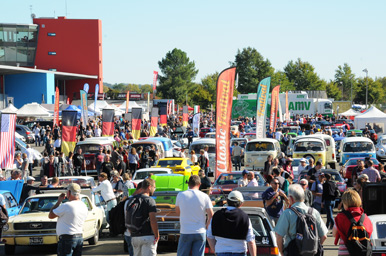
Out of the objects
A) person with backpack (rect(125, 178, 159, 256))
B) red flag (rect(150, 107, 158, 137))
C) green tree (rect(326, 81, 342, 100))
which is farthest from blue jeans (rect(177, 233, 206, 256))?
green tree (rect(326, 81, 342, 100))

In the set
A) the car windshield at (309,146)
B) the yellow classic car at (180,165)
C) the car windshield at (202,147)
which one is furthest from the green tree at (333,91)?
the yellow classic car at (180,165)

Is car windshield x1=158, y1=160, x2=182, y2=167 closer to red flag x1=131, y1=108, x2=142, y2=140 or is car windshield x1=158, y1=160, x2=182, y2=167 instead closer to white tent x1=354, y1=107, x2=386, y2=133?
red flag x1=131, y1=108, x2=142, y2=140

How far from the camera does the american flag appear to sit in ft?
77.9

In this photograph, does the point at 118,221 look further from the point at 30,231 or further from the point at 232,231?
the point at 30,231

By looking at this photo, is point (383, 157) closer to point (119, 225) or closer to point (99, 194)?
point (99, 194)

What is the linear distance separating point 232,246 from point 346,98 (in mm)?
151452

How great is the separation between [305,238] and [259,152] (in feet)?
75.1

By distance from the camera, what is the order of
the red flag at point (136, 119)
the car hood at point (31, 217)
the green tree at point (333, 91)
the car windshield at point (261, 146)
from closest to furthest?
the car hood at point (31, 217), the car windshield at point (261, 146), the red flag at point (136, 119), the green tree at point (333, 91)

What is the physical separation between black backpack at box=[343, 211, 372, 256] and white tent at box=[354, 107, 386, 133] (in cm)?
4216

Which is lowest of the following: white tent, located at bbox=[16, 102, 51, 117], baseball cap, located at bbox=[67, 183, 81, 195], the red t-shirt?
the red t-shirt

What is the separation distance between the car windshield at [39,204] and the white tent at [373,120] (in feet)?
125

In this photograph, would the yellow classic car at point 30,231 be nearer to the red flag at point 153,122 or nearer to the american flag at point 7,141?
the american flag at point 7,141

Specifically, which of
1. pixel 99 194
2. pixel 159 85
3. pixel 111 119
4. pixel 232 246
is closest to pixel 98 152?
pixel 111 119

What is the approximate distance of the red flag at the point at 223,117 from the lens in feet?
70.2
